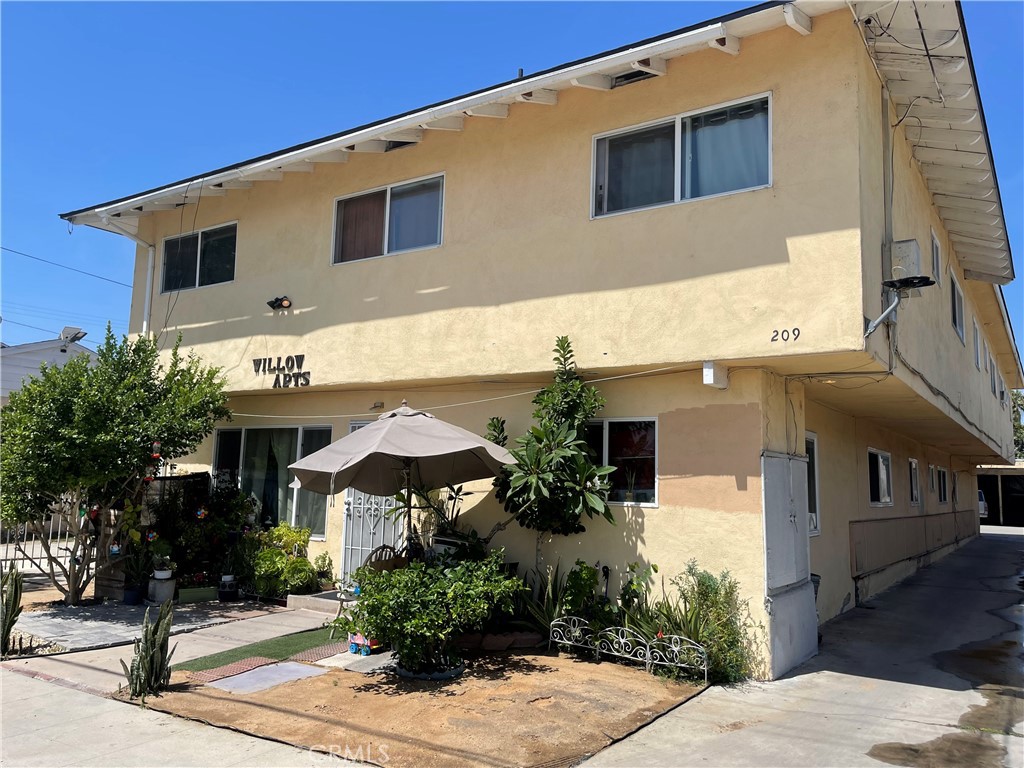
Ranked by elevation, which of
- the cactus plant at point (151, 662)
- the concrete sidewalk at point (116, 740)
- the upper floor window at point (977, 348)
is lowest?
the concrete sidewalk at point (116, 740)

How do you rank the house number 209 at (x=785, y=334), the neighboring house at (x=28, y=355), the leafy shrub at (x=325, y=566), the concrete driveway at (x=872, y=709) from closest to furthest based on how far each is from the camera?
the concrete driveway at (x=872, y=709) < the house number 209 at (x=785, y=334) < the leafy shrub at (x=325, y=566) < the neighboring house at (x=28, y=355)

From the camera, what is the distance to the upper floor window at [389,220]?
35.1 ft

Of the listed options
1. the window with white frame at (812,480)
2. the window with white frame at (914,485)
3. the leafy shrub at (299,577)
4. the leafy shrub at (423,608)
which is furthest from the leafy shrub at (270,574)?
the window with white frame at (914,485)

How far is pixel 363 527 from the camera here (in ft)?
37.2

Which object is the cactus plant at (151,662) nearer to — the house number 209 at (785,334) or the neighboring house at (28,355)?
the house number 209 at (785,334)

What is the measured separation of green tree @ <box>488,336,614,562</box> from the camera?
27.8ft

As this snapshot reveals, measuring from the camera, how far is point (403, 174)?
1097 cm

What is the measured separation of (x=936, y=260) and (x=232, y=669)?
462 inches

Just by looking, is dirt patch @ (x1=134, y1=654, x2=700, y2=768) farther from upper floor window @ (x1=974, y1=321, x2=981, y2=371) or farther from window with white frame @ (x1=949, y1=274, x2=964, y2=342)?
upper floor window @ (x1=974, y1=321, x2=981, y2=371)

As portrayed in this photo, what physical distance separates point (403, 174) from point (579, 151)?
291cm

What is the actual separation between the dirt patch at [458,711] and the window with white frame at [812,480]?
3799mm

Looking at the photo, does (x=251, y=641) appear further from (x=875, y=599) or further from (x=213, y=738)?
(x=875, y=599)

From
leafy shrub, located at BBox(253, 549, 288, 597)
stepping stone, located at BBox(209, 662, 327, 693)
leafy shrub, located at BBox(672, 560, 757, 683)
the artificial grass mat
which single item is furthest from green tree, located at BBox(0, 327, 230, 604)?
leafy shrub, located at BBox(672, 560, 757, 683)

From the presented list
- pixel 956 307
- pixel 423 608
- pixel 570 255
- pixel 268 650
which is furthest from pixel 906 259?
pixel 268 650
